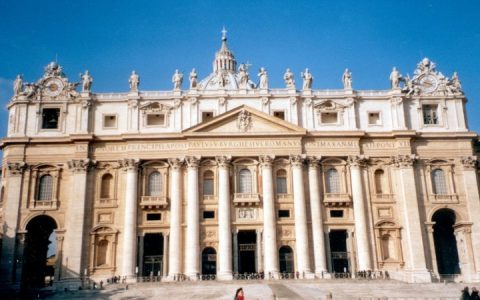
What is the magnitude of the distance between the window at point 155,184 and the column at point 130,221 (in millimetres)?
1601

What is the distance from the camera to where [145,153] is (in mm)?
51656

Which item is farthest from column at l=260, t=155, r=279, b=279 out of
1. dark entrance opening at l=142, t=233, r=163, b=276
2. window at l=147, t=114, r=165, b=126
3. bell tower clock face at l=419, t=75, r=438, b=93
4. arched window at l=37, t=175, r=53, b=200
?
arched window at l=37, t=175, r=53, b=200

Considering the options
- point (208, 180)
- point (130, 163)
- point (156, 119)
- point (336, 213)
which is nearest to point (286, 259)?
point (336, 213)

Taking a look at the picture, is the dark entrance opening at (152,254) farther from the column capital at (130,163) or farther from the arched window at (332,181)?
the arched window at (332,181)

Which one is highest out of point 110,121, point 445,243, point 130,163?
point 110,121

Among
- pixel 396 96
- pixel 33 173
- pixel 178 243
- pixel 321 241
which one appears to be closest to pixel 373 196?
pixel 321 241

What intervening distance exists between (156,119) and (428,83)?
28.1m

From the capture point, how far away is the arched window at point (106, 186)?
169 feet

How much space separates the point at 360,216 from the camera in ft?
166

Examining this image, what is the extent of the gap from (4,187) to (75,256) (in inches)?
407

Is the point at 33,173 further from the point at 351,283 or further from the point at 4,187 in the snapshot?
the point at 351,283

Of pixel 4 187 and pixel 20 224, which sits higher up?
pixel 4 187

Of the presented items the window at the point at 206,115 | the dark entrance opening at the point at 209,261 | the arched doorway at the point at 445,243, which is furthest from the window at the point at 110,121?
the arched doorway at the point at 445,243

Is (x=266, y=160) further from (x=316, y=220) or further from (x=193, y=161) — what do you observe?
(x=316, y=220)
